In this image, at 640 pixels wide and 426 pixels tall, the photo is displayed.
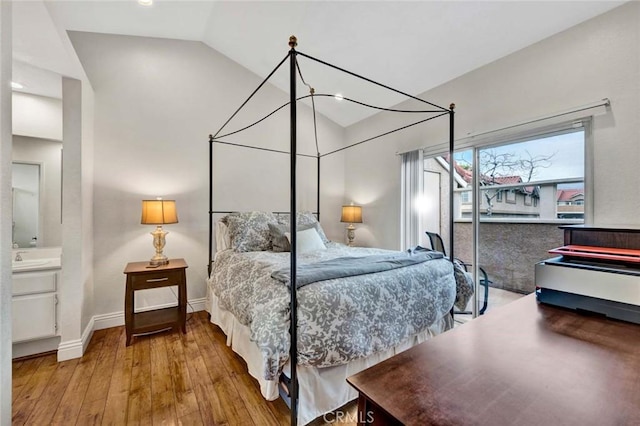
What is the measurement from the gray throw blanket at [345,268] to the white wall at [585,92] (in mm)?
1326

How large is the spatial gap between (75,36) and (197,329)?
319cm

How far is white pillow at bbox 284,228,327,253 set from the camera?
9.48 ft

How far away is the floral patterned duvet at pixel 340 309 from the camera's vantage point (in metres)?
1.52

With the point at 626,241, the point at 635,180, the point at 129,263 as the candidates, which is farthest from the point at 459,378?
the point at 129,263

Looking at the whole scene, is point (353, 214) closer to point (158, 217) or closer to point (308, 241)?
point (308, 241)

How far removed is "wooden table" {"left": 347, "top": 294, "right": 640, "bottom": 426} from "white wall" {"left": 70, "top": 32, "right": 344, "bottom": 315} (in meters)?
3.19

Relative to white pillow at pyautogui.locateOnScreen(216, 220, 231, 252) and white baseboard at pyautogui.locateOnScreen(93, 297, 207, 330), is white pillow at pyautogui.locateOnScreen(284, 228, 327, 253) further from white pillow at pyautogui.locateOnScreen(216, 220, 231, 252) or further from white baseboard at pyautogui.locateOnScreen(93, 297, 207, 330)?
white baseboard at pyautogui.locateOnScreen(93, 297, 207, 330)

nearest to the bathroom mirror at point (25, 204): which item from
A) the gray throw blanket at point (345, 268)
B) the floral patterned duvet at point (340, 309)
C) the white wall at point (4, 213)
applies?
the floral patterned duvet at point (340, 309)

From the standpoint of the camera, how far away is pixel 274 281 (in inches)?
69.4

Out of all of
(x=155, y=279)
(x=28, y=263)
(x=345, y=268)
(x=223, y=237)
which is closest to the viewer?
(x=345, y=268)

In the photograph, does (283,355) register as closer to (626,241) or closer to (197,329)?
(626,241)

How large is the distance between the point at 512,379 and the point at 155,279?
2.90m

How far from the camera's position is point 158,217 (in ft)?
8.98

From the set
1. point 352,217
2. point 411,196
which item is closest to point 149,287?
point 352,217
